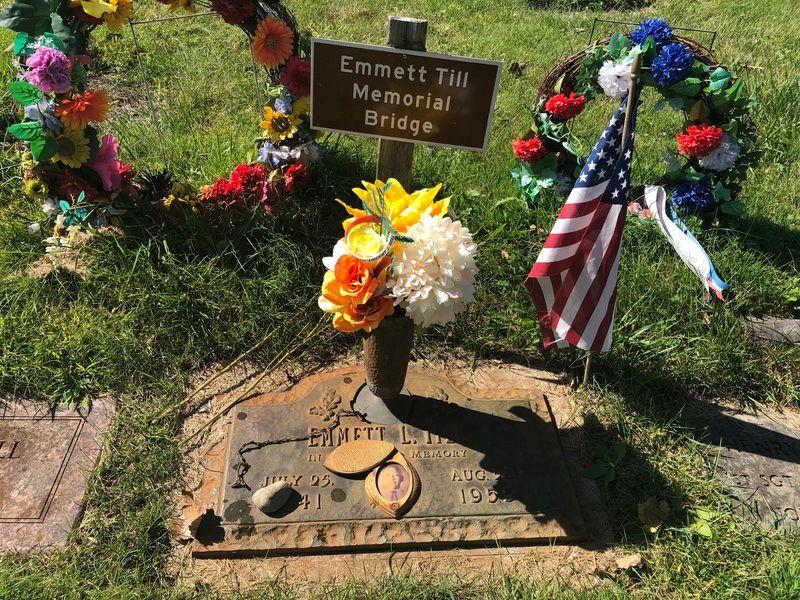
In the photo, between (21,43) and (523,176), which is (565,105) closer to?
(523,176)

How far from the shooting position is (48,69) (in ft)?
8.42

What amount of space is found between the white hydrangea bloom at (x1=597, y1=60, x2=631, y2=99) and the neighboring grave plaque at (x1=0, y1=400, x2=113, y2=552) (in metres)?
2.90

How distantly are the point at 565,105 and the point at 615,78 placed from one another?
0.32 meters

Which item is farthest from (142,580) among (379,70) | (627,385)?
(627,385)

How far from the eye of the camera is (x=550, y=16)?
5801mm

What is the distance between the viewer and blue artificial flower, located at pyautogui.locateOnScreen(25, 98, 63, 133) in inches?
105

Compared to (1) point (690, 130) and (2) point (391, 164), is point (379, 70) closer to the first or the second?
(2) point (391, 164)

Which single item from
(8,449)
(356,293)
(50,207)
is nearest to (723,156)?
(356,293)

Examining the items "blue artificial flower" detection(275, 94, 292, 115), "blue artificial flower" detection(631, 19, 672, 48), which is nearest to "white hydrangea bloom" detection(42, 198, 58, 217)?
"blue artificial flower" detection(275, 94, 292, 115)

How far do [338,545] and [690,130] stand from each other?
9.09 feet

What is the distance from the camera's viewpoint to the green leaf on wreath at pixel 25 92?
2645mm

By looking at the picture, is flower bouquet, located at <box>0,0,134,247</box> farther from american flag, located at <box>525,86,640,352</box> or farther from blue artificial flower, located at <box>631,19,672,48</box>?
blue artificial flower, located at <box>631,19,672,48</box>

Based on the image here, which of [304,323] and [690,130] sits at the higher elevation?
[690,130]

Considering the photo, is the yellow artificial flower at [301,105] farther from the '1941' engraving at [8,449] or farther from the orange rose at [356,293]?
the '1941' engraving at [8,449]
